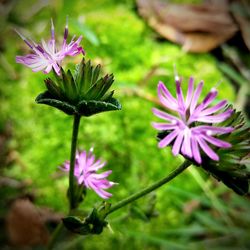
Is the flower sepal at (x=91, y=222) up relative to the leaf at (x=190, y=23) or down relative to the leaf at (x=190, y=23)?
down

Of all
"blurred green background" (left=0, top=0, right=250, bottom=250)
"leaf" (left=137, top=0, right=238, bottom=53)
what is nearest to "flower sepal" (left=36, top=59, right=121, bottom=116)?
"blurred green background" (left=0, top=0, right=250, bottom=250)

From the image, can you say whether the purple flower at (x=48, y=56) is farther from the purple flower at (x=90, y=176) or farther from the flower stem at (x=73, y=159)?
the purple flower at (x=90, y=176)

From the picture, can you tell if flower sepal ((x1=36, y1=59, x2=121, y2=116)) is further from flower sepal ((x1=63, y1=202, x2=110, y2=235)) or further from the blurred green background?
the blurred green background

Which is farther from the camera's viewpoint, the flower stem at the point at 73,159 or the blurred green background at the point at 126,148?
the blurred green background at the point at 126,148

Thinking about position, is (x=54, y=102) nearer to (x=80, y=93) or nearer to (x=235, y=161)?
(x=80, y=93)

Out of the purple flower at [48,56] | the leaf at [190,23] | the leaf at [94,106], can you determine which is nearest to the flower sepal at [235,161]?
the leaf at [94,106]

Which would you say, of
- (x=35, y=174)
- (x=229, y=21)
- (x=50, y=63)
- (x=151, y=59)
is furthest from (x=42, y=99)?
(x=229, y=21)

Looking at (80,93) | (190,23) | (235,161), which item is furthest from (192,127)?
(190,23)
